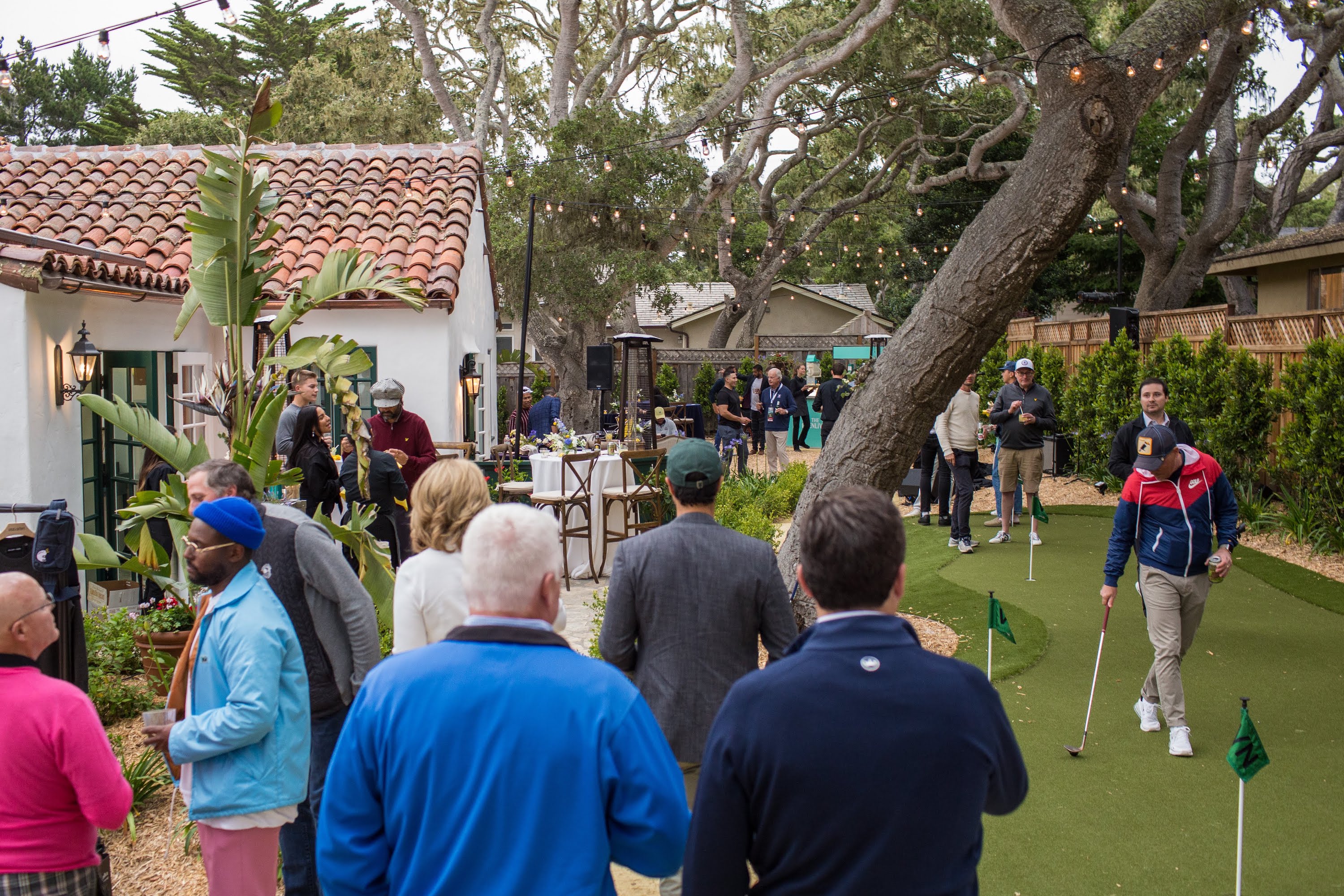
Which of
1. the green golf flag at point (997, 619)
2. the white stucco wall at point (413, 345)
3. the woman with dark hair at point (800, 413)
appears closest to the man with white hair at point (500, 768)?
the green golf flag at point (997, 619)

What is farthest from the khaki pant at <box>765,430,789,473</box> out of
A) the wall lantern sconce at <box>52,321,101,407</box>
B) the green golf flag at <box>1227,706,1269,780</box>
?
the green golf flag at <box>1227,706,1269,780</box>

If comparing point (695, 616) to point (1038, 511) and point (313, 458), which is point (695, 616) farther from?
point (1038, 511)

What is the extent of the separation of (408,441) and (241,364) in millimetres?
2473

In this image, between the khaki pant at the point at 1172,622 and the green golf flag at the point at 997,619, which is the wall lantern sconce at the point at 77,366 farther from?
the khaki pant at the point at 1172,622

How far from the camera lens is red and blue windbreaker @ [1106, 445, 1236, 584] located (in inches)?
220

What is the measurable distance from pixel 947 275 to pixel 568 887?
18.2 feet

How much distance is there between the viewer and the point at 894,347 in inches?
273

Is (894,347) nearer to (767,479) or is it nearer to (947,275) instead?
(947,275)

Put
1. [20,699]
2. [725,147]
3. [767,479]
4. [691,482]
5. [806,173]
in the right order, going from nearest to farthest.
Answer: [20,699] → [691,482] → [767,479] → [725,147] → [806,173]

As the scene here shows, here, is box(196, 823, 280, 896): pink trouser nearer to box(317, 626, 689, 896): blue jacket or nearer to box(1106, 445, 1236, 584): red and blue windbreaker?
box(317, 626, 689, 896): blue jacket

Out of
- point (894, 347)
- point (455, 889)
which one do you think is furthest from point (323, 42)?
point (455, 889)

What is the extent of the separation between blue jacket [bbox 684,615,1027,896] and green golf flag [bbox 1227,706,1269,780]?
2.52 metres

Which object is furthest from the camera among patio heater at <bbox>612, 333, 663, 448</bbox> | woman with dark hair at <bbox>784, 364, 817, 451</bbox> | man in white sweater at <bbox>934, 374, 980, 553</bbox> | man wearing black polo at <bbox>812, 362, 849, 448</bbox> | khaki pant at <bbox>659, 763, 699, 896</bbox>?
woman with dark hair at <bbox>784, 364, 817, 451</bbox>

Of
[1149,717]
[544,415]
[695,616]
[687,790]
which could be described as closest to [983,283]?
[1149,717]
